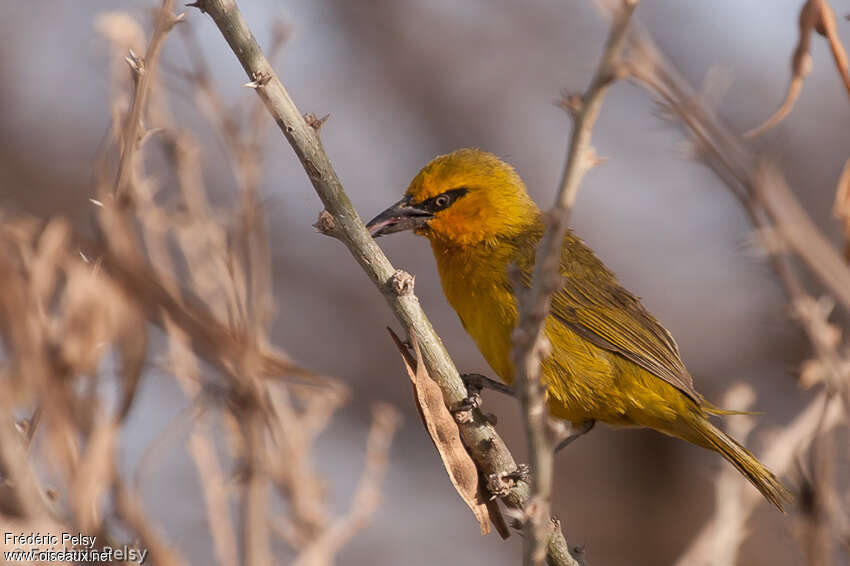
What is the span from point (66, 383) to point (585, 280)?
3839mm

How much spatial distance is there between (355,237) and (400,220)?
212 centimetres

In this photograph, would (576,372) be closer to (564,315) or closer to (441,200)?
(564,315)

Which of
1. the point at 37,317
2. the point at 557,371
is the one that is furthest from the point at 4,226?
the point at 557,371

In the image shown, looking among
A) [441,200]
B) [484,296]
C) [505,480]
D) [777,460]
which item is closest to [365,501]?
[505,480]

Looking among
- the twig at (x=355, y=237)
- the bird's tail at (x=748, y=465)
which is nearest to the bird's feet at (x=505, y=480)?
the twig at (x=355, y=237)

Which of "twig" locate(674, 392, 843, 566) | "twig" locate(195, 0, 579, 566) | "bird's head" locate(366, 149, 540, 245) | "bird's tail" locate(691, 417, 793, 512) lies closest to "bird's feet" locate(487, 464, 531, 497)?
"twig" locate(195, 0, 579, 566)

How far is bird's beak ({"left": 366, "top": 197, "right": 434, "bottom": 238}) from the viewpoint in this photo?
4.82 meters

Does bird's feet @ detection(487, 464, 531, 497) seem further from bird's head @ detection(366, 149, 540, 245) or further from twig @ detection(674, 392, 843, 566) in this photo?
bird's head @ detection(366, 149, 540, 245)

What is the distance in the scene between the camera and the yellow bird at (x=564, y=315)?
436cm

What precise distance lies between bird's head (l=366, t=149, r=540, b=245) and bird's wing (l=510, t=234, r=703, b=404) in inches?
12.3

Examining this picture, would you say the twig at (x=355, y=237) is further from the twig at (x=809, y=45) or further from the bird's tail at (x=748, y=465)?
the bird's tail at (x=748, y=465)

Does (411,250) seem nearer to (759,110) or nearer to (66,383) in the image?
(759,110)

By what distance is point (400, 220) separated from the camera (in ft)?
15.9

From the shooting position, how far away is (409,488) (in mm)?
8562
